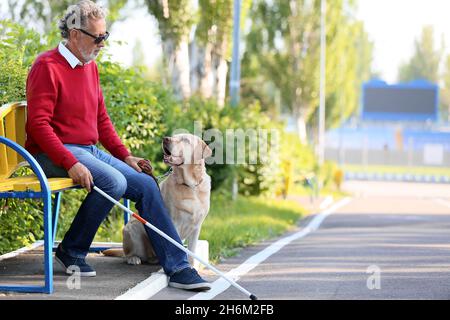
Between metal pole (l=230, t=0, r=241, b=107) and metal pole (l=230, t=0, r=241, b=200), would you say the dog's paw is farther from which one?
metal pole (l=230, t=0, r=241, b=107)

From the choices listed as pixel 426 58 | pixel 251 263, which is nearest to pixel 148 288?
pixel 251 263

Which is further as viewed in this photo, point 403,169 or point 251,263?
point 403,169

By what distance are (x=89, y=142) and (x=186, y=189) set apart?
2.73 ft

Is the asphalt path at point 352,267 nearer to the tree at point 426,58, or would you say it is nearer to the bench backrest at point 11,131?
the bench backrest at point 11,131

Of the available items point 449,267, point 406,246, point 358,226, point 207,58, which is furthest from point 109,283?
point 207,58

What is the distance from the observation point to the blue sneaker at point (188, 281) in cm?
688

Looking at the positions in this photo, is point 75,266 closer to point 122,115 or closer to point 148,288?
point 148,288

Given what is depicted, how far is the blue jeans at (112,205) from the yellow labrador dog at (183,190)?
0.43 metres

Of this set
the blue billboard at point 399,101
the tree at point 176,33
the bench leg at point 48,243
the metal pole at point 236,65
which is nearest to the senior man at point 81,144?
the bench leg at point 48,243

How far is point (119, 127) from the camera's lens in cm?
1109

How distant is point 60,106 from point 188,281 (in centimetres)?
150

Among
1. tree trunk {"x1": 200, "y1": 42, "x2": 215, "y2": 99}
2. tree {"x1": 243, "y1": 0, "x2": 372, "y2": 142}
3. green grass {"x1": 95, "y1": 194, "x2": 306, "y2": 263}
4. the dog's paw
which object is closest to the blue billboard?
tree {"x1": 243, "y1": 0, "x2": 372, "y2": 142}

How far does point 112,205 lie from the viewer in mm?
7105

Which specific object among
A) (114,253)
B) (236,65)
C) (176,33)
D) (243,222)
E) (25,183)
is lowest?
(243,222)
